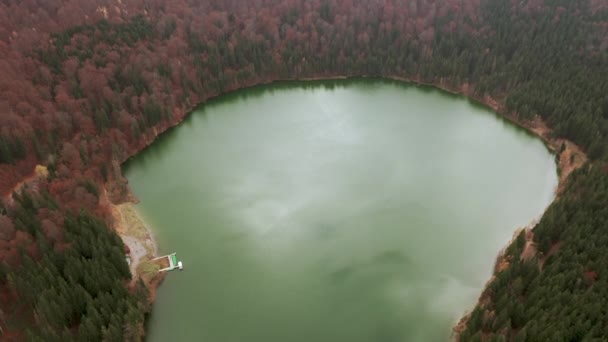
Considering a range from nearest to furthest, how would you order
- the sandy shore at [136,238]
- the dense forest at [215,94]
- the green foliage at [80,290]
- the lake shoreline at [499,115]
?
1. the green foliage at [80,290]
2. the dense forest at [215,94]
3. the sandy shore at [136,238]
4. the lake shoreline at [499,115]

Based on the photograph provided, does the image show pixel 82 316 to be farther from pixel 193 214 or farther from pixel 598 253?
pixel 598 253

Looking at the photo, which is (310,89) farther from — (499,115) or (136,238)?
(136,238)

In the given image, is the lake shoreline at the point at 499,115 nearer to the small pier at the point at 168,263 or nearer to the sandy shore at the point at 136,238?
the sandy shore at the point at 136,238

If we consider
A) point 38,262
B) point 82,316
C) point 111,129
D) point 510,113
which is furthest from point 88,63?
point 510,113

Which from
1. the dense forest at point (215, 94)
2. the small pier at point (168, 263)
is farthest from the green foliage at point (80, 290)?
the small pier at point (168, 263)

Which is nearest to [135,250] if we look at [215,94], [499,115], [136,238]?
[136,238]
